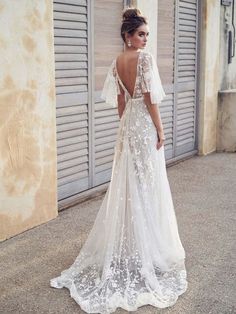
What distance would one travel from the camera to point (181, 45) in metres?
7.36

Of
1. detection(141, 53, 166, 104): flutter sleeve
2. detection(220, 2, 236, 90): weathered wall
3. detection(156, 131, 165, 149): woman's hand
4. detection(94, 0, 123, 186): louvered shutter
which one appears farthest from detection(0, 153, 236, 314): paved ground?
detection(220, 2, 236, 90): weathered wall

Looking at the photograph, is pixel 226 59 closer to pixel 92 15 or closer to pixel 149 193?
pixel 92 15

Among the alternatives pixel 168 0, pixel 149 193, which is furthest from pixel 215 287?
pixel 168 0

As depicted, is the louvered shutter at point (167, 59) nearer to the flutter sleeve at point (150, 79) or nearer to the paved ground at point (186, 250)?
the paved ground at point (186, 250)

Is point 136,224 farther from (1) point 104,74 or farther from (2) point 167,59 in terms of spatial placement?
(2) point 167,59

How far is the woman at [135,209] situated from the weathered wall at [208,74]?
451cm

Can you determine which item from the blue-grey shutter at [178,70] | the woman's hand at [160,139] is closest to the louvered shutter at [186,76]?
the blue-grey shutter at [178,70]

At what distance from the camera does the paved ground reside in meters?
3.23

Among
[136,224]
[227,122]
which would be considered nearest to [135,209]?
[136,224]

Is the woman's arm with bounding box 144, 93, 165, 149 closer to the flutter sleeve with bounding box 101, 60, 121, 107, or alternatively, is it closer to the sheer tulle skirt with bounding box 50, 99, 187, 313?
the sheer tulle skirt with bounding box 50, 99, 187, 313

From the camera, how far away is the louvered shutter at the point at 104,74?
5.53 metres

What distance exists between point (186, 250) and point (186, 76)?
407cm

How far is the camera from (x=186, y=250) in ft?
13.6

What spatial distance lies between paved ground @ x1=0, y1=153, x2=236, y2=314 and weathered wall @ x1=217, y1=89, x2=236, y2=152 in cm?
223
